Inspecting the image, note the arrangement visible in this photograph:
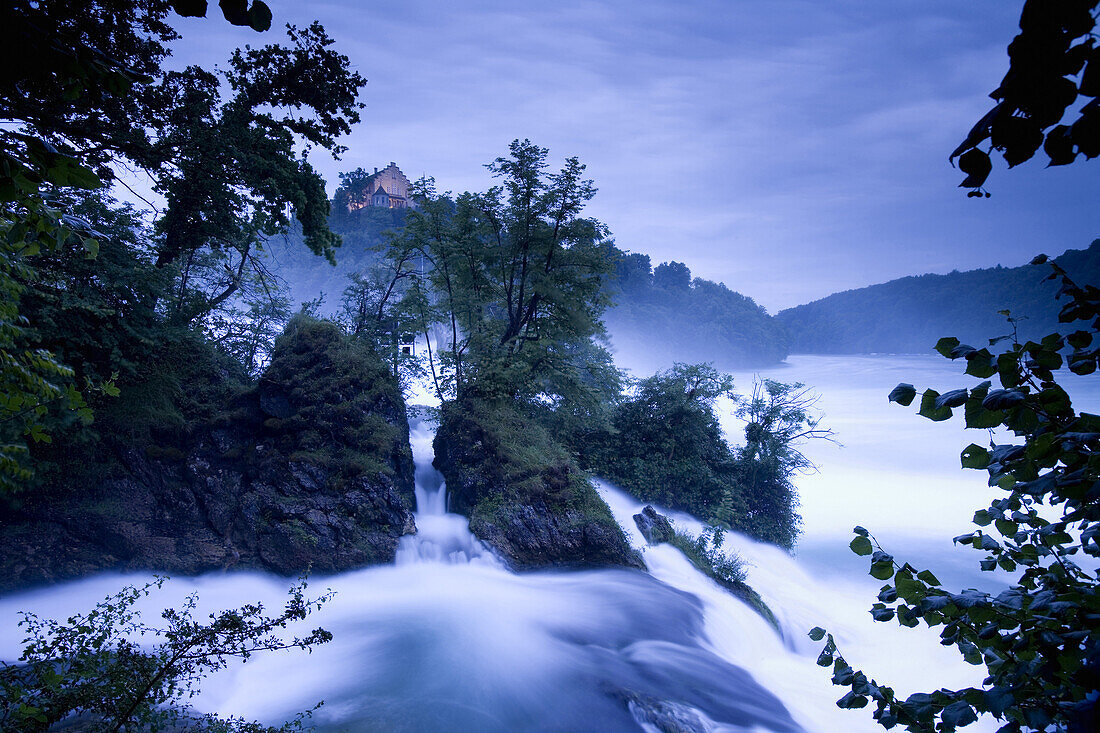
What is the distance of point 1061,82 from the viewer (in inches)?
37.5

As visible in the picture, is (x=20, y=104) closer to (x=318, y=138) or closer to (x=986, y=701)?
(x=986, y=701)

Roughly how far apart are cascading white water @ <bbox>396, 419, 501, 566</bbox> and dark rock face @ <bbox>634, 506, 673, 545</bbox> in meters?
4.70

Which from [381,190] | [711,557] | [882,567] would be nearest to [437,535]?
[711,557]

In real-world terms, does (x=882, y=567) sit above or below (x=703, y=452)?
above

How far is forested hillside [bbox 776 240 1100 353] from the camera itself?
38.5 m

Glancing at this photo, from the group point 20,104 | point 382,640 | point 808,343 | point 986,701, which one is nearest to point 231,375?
point 382,640

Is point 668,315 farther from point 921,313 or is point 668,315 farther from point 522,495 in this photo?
point 522,495

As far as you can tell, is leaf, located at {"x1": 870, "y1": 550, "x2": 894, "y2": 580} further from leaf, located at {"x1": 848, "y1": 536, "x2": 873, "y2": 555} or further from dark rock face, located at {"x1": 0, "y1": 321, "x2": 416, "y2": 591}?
dark rock face, located at {"x1": 0, "y1": 321, "x2": 416, "y2": 591}

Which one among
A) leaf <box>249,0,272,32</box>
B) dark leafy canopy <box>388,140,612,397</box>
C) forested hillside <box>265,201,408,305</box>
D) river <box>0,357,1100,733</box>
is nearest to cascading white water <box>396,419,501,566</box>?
river <box>0,357,1100,733</box>

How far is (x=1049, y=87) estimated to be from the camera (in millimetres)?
957

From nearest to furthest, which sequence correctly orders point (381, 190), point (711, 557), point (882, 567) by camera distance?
point (882, 567), point (711, 557), point (381, 190)

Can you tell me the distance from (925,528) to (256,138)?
30733mm

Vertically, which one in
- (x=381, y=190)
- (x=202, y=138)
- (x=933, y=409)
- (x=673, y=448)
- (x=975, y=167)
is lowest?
(x=673, y=448)

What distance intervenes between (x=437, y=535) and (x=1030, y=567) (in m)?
11.5
